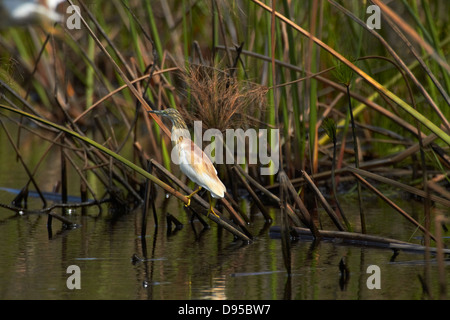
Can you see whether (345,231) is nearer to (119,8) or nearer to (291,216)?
(291,216)

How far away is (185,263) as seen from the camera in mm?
3705

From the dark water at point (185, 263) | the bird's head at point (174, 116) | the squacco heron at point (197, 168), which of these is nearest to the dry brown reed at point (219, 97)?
the bird's head at point (174, 116)

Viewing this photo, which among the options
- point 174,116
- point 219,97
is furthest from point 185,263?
point 219,97

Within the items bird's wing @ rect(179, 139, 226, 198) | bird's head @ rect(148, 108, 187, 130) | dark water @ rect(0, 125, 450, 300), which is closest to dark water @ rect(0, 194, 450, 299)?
dark water @ rect(0, 125, 450, 300)

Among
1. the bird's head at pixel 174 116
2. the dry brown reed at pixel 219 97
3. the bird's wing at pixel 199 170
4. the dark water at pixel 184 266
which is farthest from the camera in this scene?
the dry brown reed at pixel 219 97

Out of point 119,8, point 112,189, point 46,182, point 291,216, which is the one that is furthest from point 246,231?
point 119,8

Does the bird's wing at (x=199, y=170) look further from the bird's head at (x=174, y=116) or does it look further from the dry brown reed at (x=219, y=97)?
the dry brown reed at (x=219, y=97)

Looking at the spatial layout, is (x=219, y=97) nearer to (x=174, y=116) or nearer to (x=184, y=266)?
(x=174, y=116)

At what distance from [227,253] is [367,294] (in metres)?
1.00

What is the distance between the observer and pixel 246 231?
164 inches

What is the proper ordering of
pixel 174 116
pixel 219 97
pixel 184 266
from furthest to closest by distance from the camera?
pixel 219 97, pixel 174 116, pixel 184 266

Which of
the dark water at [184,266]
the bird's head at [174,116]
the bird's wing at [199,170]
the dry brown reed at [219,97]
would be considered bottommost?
the dark water at [184,266]

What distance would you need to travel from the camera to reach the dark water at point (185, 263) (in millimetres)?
3141
